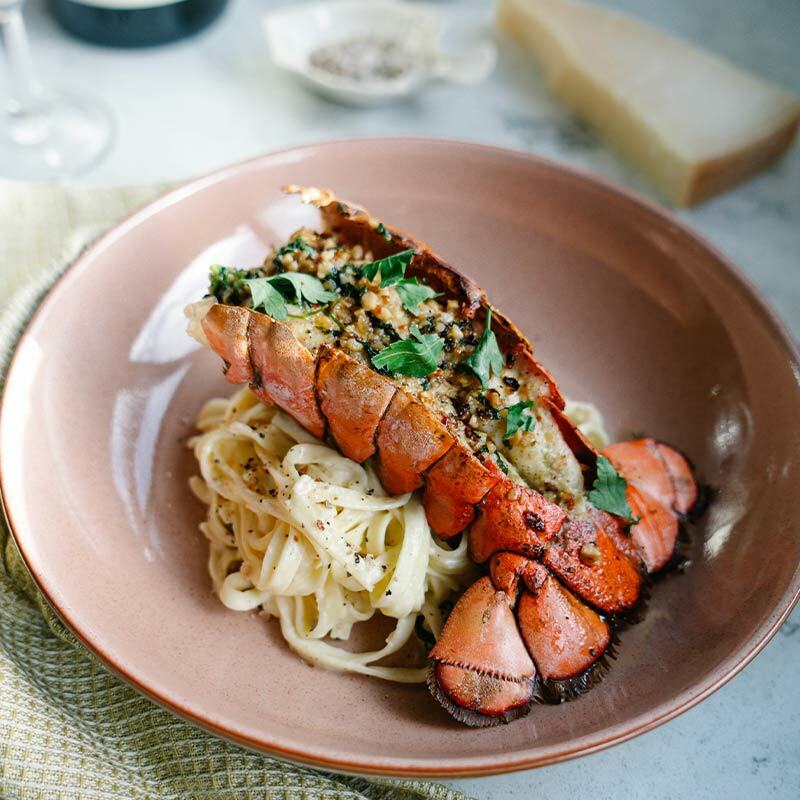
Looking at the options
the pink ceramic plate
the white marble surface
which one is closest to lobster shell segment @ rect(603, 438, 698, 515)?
the pink ceramic plate

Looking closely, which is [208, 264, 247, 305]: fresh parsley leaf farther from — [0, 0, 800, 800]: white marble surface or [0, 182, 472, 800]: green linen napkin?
[0, 0, 800, 800]: white marble surface

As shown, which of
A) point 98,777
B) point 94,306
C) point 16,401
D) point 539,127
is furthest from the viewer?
point 539,127

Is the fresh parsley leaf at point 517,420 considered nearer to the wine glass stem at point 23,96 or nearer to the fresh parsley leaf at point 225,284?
the fresh parsley leaf at point 225,284

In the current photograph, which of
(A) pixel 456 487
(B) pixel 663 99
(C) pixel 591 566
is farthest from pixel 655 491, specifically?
(B) pixel 663 99

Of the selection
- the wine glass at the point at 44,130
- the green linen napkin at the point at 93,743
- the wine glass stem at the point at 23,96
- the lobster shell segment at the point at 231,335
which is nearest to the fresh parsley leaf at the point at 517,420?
the lobster shell segment at the point at 231,335

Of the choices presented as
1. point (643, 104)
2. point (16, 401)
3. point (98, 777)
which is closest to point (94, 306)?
point (16, 401)

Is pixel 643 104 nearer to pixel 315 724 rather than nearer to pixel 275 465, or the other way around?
pixel 275 465
